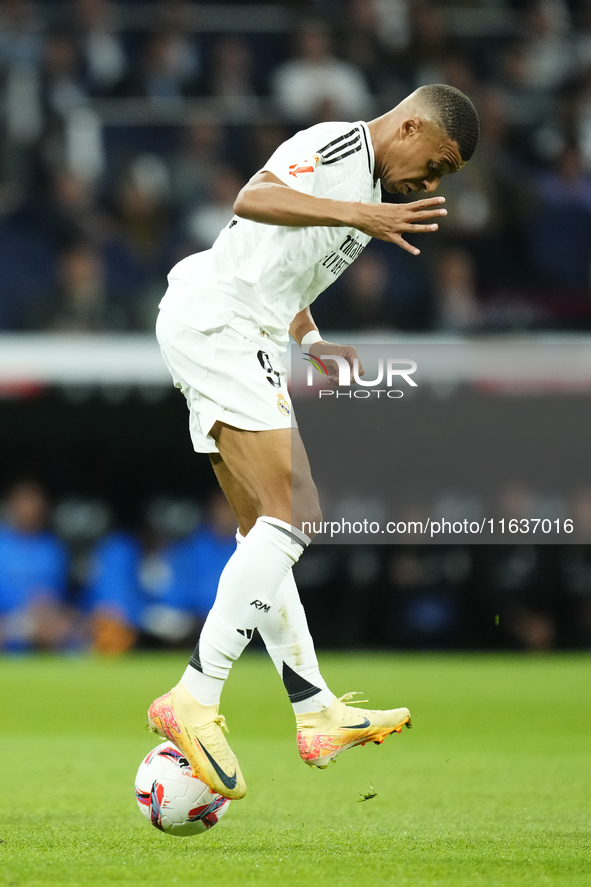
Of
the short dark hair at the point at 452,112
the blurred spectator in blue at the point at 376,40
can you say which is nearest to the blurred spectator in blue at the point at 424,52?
the blurred spectator in blue at the point at 376,40

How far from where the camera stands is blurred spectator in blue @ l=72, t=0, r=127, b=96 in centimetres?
1176

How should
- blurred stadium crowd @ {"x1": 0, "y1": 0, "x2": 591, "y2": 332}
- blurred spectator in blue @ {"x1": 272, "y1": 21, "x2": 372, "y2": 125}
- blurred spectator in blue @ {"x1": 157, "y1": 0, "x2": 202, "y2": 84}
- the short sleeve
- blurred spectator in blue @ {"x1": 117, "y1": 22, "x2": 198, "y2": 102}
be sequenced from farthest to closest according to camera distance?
blurred spectator in blue @ {"x1": 157, "y1": 0, "x2": 202, "y2": 84} → blurred spectator in blue @ {"x1": 117, "y1": 22, "x2": 198, "y2": 102} → blurred spectator in blue @ {"x1": 272, "y1": 21, "x2": 372, "y2": 125} → blurred stadium crowd @ {"x1": 0, "y1": 0, "x2": 591, "y2": 332} → the short sleeve

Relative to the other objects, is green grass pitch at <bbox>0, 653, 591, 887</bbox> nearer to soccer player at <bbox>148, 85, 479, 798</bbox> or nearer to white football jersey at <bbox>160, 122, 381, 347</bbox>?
soccer player at <bbox>148, 85, 479, 798</bbox>

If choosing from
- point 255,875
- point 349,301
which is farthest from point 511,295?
point 255,875

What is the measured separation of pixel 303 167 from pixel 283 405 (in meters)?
0.71

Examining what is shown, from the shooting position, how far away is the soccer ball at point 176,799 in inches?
149

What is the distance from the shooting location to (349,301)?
10.0m

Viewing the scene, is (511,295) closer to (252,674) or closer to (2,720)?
(252,674)

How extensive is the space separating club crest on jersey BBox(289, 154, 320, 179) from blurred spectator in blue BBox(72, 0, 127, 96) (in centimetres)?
848

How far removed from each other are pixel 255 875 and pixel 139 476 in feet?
28.8

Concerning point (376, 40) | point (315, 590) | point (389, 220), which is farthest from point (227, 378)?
point (376, 40)

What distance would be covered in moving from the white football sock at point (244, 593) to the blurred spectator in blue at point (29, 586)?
662 cm

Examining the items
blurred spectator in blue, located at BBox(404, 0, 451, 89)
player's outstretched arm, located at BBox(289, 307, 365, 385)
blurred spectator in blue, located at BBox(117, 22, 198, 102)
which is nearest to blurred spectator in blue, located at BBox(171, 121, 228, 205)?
blurred spectator in blue, located at BBox(117, 22, 198, 102)

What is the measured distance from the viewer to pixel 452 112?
377 centimetres
